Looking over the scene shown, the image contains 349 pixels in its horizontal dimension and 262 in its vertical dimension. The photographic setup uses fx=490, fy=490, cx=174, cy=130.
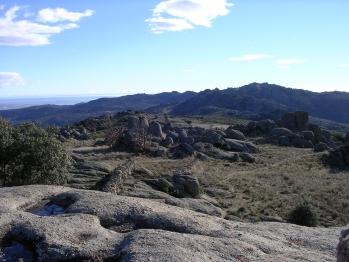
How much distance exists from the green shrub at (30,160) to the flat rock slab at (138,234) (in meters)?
15.5

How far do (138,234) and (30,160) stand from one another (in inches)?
932

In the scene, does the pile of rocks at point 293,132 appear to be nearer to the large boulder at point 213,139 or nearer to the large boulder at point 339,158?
the large boulder at point 339,158

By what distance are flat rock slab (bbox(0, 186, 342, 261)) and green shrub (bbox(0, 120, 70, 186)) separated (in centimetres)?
1553

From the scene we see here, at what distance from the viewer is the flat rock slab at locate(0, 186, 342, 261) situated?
18062mm

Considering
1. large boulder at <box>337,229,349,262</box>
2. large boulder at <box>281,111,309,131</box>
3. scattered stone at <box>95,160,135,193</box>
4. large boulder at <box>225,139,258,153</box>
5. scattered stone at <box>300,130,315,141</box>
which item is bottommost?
large boulder at <box>225,139,258,153</box>

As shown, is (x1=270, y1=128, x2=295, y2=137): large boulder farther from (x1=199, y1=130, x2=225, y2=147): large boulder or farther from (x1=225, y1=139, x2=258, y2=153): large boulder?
(x1=199, y1=130, x2=225, y2=147): large boulder

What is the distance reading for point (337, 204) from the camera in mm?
51469

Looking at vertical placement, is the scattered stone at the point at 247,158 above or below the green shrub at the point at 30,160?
below

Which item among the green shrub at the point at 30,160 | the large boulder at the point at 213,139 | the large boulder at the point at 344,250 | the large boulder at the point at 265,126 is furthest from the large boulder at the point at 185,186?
the large boulder at the point at 265,126

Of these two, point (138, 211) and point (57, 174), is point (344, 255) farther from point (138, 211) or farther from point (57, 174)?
point (57, 174)

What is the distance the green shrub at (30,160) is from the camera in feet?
132

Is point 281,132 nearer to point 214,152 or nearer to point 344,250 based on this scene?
point 214,152

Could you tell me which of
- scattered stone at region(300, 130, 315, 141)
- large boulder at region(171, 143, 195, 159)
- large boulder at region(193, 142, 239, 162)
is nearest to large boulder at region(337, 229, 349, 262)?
large boulder at region(171, 143, 195, 159)

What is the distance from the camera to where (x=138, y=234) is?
19422 mm
